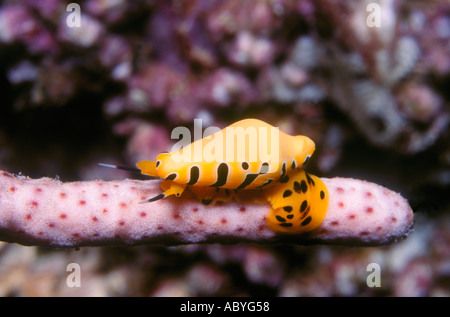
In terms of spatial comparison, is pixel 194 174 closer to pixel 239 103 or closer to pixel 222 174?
pixel 222 174

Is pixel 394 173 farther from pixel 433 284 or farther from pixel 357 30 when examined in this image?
pixel 357 30

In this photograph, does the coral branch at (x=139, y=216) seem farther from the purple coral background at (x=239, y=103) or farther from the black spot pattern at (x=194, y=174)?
the purple coral background at (x=239, y=103)

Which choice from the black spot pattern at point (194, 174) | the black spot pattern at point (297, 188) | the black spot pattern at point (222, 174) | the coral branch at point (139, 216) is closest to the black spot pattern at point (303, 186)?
the black spot pattern at point (297, 188)

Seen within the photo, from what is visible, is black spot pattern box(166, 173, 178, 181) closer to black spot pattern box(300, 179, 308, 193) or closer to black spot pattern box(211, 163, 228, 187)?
black spot pattern box(211, 163, 228, 187)

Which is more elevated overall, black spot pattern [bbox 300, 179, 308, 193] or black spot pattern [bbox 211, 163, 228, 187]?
black spot pattern [bbox 211, 163, 228, 187]

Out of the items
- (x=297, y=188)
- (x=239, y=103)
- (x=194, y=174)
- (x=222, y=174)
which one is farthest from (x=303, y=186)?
(x=239, y=103)

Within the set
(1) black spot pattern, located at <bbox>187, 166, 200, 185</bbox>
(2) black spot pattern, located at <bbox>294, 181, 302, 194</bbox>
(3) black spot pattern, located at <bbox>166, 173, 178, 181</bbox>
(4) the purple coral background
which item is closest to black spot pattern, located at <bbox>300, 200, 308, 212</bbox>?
(2) black spot pattern, located at <bbox>294, 181, 302, 194</bbox>
